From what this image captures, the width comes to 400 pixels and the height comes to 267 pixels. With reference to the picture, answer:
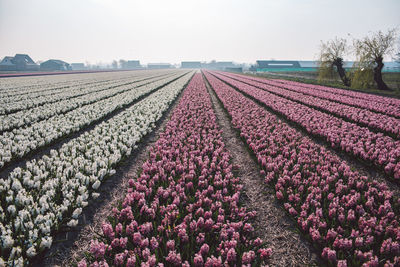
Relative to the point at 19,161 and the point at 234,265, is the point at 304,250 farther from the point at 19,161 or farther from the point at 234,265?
the point at 19,161

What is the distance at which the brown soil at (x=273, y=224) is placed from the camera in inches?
139

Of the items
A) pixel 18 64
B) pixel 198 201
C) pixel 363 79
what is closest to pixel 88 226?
pixel 198 201

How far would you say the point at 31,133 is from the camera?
846 centimetres

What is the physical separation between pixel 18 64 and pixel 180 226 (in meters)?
126

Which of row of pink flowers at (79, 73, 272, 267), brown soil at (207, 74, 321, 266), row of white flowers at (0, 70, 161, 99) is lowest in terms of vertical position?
brown soil at (207, 74, 321, 266)

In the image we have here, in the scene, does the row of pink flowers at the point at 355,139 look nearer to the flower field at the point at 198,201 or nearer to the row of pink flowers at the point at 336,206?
the flower field at the point at 198,201

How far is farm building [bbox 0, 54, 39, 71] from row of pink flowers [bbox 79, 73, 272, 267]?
4450 inches

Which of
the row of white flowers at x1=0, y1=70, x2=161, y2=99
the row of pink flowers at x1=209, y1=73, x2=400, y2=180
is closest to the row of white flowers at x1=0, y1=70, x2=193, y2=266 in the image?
the row of pink flowers at x1=209, y1=73, x2=400, y2=180

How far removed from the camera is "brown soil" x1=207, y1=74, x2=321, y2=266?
3.54 metres

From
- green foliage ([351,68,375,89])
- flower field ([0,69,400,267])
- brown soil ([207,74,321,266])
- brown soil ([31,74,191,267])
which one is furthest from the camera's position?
green foliage ([351,68,375,89])

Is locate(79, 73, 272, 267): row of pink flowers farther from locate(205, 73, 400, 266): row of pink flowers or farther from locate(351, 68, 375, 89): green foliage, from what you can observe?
locate(351, 68, 375, 89): green foliage

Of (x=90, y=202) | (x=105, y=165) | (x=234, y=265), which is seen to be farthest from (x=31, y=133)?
→ (x=234, y=265)

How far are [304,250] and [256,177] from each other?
101 inches

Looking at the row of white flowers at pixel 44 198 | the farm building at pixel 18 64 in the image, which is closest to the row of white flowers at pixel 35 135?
the row of white flowers at pixel 44 198
